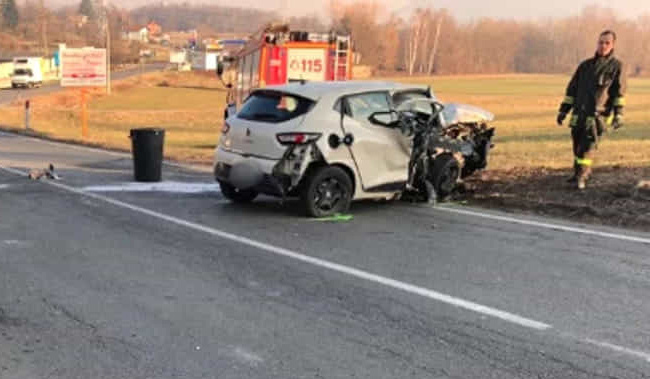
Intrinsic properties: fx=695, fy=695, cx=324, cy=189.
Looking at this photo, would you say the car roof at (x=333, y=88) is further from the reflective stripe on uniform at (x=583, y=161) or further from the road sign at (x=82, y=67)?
the road sign at (x=82, y=67)

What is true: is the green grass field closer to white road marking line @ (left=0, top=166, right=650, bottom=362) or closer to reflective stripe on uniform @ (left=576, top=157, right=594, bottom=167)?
reflective stripe on uniform @ (left=576, top=157, right=594, bottom=167)

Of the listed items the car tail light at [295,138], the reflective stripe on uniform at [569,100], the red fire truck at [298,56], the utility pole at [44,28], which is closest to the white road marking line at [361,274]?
the car tail light at [295,138]

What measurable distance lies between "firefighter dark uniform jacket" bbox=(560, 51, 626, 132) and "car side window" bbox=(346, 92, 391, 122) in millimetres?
2729

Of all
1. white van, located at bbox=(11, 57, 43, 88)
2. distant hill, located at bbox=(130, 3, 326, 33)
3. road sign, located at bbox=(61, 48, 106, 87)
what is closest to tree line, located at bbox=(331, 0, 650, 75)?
distant hill, located at bbox=(130, 3, 326, 33)

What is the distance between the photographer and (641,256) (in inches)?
259

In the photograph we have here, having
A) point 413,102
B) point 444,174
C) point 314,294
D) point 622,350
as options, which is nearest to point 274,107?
point 413,102

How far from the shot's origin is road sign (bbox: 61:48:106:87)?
22109mm

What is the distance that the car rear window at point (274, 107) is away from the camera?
27.0 feet

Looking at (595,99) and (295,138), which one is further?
(595,99)

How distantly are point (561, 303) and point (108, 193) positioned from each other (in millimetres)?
7012

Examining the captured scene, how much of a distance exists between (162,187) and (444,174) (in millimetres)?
4349

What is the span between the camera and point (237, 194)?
921cm

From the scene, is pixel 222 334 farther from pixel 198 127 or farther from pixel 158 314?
pixel 198 127

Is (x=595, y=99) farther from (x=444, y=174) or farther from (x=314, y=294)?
(x=314, y=294)
